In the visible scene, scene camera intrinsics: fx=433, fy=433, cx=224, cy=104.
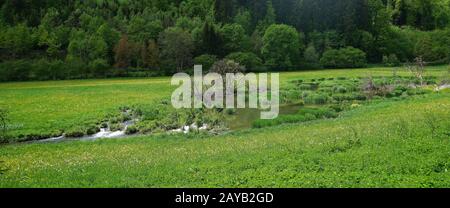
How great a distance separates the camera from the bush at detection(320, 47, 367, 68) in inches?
4857

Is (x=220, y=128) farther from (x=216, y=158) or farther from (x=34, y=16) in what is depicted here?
(x=34, y=16)

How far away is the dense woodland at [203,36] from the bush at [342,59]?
286 millimetres

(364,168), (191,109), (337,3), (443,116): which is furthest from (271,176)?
(337,3)

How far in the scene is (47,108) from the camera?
178 ft

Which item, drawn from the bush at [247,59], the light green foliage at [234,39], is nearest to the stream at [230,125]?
the bush at [247,59]

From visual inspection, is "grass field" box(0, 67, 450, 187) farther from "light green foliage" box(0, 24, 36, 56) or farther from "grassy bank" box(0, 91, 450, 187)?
"light green foliage" box(0, 24, 36, 56)

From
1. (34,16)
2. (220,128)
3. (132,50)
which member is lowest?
(220,128)

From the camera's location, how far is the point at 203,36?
128 metres

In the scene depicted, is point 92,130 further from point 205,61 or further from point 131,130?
point 205,61

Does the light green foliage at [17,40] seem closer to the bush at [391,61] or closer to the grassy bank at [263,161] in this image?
the bush at [391,61]

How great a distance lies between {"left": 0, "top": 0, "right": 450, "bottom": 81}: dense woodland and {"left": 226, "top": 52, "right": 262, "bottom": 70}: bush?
286 mm

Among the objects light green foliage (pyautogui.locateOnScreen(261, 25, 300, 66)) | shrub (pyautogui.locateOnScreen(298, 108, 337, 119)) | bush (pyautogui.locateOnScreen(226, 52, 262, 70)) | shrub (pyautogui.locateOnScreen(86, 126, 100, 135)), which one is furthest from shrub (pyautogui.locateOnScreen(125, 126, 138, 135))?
light green foliage (pyautogui.locateOnScreen(261, 25, 300, 66))

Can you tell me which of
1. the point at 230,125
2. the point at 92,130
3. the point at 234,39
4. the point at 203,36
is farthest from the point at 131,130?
the point at 234,39

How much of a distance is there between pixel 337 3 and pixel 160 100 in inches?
4302
